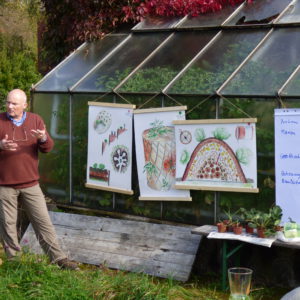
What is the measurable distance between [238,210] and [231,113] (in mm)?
1050

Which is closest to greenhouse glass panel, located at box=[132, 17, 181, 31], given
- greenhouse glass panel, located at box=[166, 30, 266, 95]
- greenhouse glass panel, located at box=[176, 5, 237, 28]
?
greenhouse glass panel, located at box=[176, 5, 237, 28]

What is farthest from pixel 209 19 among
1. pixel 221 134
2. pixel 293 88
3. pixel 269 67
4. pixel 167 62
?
pixel 293 88

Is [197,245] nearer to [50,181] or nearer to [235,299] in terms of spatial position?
[235,299]

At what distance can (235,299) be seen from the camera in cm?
564

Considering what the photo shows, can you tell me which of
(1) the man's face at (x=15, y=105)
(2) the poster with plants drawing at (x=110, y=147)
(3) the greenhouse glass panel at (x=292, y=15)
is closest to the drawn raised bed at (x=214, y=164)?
(2) the poster with plants drawing at (x=110, y=147)

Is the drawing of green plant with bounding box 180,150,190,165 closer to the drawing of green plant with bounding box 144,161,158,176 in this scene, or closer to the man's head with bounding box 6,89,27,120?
the drawing of green plant with bounding box 144,161,158,176

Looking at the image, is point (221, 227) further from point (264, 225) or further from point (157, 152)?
point (157, 152)

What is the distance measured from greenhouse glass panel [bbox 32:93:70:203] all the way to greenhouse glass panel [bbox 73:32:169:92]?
15.9 inches

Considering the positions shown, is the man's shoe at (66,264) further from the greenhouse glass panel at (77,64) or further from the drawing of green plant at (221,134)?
the greenhouse glass panel at (77,64)

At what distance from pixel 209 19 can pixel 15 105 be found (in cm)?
319

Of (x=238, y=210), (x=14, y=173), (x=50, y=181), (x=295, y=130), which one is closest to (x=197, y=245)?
(x=238, y=210)

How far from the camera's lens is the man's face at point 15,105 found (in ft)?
23.8

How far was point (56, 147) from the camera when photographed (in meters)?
9.20

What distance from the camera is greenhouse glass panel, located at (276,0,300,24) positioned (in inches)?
325
